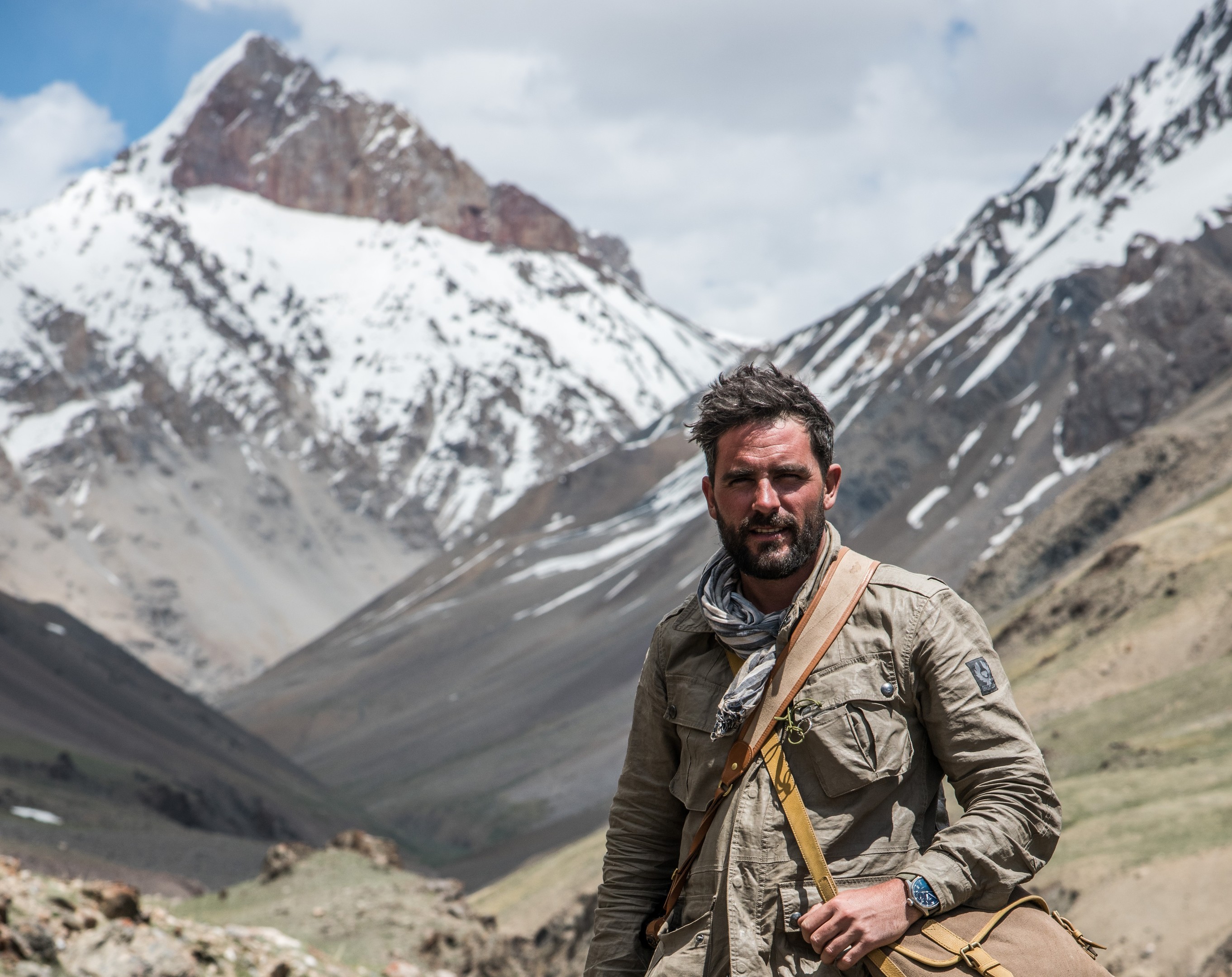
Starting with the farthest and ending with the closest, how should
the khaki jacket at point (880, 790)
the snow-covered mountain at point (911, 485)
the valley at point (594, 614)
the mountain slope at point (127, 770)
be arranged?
the snow-covered mountain at point (911, 485) < the mountain slope at point (127, 770) < the valley at point (594, 614) < the khaki jacket at point (880, 790)

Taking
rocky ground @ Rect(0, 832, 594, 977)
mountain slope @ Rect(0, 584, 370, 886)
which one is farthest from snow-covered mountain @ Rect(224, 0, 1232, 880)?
rocky ground @ Rect(0, 832, 594, 977)

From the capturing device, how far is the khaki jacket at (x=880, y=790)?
10.8ft

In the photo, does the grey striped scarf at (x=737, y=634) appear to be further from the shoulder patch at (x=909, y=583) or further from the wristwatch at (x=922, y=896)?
the wristwatch at (x=922, y=896)

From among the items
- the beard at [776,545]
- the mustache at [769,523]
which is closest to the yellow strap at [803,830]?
the beard at [776,545]

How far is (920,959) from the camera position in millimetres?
3225

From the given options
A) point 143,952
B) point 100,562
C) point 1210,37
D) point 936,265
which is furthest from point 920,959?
point 100,562

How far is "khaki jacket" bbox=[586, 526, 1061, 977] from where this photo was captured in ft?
10.8

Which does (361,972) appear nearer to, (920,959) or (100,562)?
(920,959)

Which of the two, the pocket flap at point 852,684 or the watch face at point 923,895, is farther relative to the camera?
the pocket flap at point 852,684

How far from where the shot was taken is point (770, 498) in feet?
11.9

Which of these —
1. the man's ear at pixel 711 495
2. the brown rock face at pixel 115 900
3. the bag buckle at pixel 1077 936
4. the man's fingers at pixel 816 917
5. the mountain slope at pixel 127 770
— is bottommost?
the bag buckle at pixel 1077 936

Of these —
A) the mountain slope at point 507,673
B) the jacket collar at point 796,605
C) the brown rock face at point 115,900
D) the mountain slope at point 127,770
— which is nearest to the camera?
the jacket collar at point 796,605

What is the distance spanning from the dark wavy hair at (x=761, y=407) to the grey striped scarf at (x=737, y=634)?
31 centimetres

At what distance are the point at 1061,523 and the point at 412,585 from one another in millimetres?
105751
